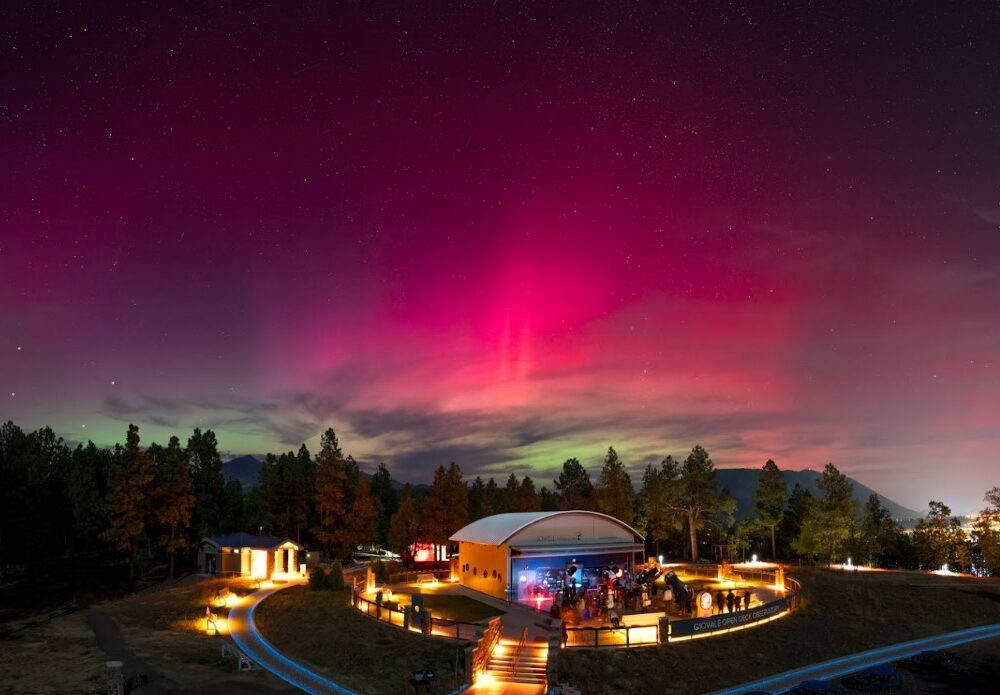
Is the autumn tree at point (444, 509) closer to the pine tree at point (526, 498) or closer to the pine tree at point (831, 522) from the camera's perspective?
the pine tree at point (526, 498)

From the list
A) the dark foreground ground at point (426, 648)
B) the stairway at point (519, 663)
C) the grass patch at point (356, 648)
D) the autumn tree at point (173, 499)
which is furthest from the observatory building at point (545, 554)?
the autumn tree at point (173, 499)

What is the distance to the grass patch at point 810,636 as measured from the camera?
27984mm

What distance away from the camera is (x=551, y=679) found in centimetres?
2575

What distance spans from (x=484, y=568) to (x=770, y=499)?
3921 centimetres

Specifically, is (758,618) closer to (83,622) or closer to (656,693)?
(656,693)

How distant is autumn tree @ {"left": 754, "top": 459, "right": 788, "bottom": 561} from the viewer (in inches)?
2832

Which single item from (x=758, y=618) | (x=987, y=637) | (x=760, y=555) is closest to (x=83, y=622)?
(x=758, y=618)

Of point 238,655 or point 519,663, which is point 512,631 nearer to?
point 519,663

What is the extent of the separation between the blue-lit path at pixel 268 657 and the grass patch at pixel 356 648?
457 mm

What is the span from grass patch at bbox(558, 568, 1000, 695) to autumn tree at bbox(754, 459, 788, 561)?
63.1 feet

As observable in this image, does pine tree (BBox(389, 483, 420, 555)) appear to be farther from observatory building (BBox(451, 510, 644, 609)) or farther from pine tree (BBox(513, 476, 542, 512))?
observatory building (BBox(451, 510, 644, 609))

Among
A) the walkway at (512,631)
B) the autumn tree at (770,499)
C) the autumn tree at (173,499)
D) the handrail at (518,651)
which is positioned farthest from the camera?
the autumn tree at (770,499)

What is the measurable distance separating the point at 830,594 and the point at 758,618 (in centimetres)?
1099

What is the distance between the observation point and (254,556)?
2368 inches
